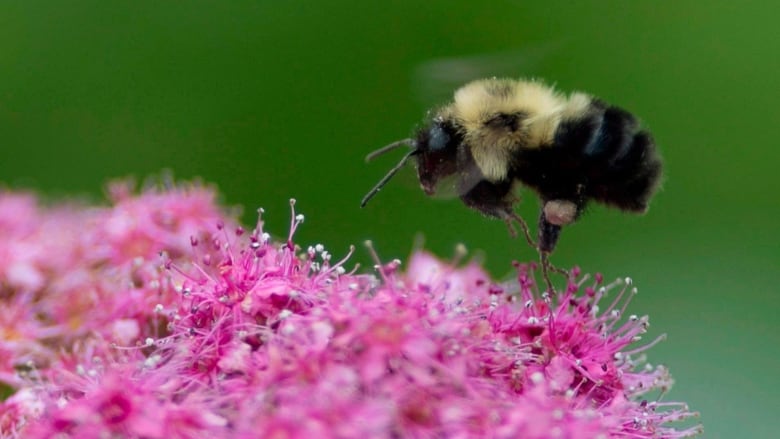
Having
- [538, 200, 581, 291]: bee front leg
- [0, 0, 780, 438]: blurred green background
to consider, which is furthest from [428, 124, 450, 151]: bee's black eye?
[0, 0, 780, 438]: blurred green background

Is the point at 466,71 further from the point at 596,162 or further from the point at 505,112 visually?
the point at 596,162

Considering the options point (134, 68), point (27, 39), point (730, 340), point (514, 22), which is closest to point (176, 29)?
point (134, 68)

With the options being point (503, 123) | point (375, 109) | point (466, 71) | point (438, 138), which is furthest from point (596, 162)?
point (375, 109)

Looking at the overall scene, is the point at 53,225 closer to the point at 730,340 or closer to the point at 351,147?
the point at 351,147

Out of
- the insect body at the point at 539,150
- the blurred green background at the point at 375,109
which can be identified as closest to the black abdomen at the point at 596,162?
the insect body at the point at 539,150

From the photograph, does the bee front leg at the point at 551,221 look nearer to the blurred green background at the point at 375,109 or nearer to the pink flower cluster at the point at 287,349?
the pink flower cluster at the point at 287,349

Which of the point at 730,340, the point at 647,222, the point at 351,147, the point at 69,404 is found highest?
the point at 647,222
